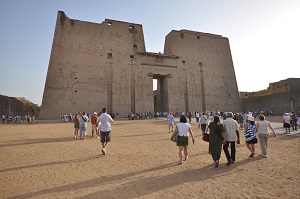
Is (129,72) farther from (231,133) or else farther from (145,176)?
(145,176)

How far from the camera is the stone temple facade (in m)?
26.8

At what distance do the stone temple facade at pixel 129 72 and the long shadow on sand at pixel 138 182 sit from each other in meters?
24.0

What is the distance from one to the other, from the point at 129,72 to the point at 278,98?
23.5 metres

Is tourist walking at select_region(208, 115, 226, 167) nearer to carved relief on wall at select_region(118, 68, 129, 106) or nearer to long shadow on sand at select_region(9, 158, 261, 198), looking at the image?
long shadow on sand at select_region(9, 158, 261, 198)

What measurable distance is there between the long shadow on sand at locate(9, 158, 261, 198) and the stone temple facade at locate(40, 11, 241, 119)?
945 inches

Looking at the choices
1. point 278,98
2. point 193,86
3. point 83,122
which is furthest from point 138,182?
point 278,98

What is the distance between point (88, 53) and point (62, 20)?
19.0 feet

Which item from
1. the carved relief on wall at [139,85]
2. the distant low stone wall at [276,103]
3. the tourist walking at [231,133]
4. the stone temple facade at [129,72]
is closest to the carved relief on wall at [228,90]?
the stone temple facade at [129,72]

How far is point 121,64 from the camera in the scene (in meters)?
30.0

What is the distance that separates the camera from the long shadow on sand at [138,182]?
3611 mm

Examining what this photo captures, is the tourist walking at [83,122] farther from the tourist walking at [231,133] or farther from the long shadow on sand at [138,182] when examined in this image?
the tourist walking at [231,133]

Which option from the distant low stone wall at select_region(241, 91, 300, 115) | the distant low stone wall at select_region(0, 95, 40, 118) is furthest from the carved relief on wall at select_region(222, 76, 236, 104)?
the distant low stone wall at select_region(0, 95, 40, 118)

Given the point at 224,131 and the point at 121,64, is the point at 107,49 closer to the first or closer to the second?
the point at 121,64

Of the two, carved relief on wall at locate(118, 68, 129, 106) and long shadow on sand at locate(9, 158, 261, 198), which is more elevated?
carved relief on wall at locate(118, 68, 129, 106)
